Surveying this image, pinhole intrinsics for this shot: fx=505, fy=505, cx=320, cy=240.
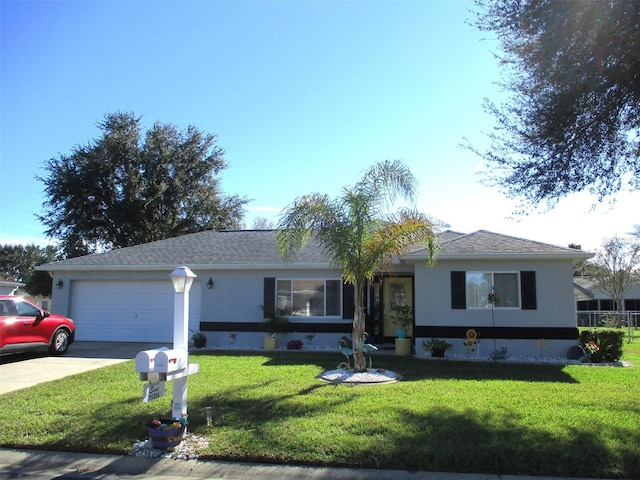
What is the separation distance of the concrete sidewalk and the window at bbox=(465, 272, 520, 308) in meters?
9.15

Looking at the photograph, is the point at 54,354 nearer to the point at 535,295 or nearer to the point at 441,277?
the point at 441,277

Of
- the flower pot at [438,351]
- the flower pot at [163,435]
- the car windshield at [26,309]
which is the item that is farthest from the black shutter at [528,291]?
the car windshield at [26,309]

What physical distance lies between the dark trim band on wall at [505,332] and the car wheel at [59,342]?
373 inches

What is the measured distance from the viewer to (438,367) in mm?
11383

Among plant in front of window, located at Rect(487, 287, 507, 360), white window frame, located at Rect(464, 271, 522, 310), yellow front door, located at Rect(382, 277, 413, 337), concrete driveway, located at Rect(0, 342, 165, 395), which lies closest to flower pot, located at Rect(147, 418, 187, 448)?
concrete driveway, located at Rect(0, 342, 165, 395)

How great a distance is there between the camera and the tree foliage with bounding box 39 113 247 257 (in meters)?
32.3

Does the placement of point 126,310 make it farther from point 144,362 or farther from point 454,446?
point 454,446

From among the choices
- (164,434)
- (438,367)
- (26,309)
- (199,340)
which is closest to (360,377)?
(438,367)

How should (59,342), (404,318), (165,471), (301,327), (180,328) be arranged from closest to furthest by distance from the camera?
(165,471) < (180,328) < (59,342) < (404,318) < (301,327)

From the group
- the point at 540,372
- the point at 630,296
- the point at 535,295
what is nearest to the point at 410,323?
the point at 535,295

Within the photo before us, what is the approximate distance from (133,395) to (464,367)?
7113 mm

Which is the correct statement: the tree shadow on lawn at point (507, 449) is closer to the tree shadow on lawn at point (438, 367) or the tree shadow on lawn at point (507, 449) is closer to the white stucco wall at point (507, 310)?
the tree shadow on lawn at point (438, 367)

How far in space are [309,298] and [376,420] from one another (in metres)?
9.65

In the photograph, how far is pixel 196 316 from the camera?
16.6 m
